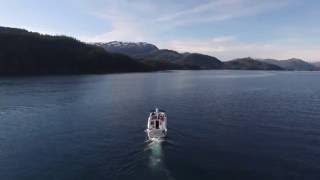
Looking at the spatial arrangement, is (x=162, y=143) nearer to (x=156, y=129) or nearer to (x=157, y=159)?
(x=156, y=129)

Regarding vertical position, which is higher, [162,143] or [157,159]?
[162,143]

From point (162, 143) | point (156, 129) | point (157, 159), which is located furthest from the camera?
point (156, 129)

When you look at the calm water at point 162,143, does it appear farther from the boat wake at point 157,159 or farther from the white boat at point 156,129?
the white boat at point 156,129

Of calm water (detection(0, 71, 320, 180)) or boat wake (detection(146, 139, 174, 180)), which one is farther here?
calm water (detection(0, 71, 320, 180))

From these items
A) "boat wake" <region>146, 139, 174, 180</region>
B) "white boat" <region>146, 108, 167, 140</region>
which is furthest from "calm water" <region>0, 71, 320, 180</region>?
"white boat" <region>146, 108, 167, 140</region>

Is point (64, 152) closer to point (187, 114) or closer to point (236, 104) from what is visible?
point (187, 114)

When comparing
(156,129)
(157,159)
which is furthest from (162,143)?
(157,159)

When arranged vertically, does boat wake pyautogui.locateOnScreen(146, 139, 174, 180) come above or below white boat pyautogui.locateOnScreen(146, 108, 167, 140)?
below

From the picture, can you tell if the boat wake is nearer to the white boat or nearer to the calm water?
the calm water

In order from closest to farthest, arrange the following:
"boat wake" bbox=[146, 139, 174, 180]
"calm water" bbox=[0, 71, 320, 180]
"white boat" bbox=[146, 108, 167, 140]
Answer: "boat wake" bbox=[146, 139, 174, 180] < "calm water" bbox=[0, 71, 320, 180] < "white boat" bbox=[146, 108, 167, 140]

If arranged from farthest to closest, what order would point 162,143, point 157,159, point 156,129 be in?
point 156,129 → point 162,143 → point 157,159

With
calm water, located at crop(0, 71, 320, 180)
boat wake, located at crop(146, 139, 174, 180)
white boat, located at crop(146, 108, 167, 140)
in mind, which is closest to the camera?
boat wake, located at crop(146, 139, 174, 180)

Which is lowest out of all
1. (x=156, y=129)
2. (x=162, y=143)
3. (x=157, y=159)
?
(x=157, y=159)
